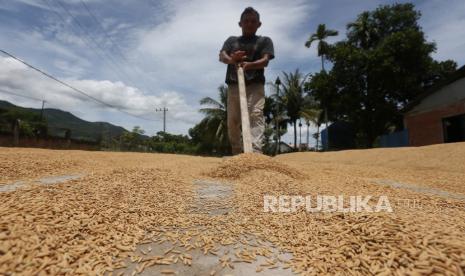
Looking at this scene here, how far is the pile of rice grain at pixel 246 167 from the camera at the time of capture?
2.92 meters

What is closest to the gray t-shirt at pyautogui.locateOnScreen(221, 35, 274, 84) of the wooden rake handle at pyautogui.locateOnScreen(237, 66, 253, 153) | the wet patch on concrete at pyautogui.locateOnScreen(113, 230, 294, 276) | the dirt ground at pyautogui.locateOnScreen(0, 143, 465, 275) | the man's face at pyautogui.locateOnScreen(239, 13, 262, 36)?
the man's face at pyautogui.locateOnScreen(239, 13, 262, 36)

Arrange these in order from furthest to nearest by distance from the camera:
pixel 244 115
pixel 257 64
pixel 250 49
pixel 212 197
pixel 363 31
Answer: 1. pixel 363 31
2. pixel 250 49
3. pixel 257 64
4. pixel 244 115
5. pixel 212 197

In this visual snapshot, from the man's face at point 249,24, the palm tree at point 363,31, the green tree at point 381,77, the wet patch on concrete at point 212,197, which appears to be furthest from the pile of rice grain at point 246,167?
the palm tree at point 363,31

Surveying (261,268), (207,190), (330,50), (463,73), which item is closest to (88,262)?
(261,268)

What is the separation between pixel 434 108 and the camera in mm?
14742

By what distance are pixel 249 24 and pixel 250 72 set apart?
77cm

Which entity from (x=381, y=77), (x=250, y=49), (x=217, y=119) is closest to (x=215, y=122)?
(x=217, y=119)

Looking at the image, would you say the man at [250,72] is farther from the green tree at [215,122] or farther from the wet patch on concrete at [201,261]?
the green tree at [215,122]

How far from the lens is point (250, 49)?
4.42m

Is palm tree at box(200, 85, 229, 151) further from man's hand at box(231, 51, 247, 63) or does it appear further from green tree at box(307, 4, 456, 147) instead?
man's hand at box(231, 51, 247, 63)

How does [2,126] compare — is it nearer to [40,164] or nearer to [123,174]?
[40,164]

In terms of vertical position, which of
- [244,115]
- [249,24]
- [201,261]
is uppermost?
[249,24]

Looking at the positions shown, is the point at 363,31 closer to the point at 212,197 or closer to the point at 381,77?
the point at 381,77

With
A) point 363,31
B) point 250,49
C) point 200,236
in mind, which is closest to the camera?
point 200,236
